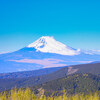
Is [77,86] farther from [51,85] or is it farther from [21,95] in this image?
[21,95]

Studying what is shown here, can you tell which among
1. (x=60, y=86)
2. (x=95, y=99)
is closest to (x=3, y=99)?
(x=95, y=99)

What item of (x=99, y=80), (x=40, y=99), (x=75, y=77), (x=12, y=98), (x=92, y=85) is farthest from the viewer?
(x=75, y=77)

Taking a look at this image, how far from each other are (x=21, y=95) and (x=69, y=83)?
12578cm

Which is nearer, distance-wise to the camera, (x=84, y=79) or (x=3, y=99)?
(x=3, y=99)

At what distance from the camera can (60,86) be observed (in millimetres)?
149375

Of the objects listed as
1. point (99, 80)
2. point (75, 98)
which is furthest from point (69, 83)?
point (75, 98)

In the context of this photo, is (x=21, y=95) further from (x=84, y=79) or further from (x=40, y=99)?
(x=84, y=79)

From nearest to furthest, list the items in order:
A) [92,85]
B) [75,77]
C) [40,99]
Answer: [40,99], [92,85], [75,77]

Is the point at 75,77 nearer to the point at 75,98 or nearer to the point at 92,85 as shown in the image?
the point at 92,85

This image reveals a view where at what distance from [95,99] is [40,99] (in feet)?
25.8

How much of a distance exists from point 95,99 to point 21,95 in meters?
10.6

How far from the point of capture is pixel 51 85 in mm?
152625

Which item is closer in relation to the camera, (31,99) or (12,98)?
(12,98)

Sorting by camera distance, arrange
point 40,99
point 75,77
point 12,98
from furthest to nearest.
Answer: point 75,77
point 40,99
point 12,98
